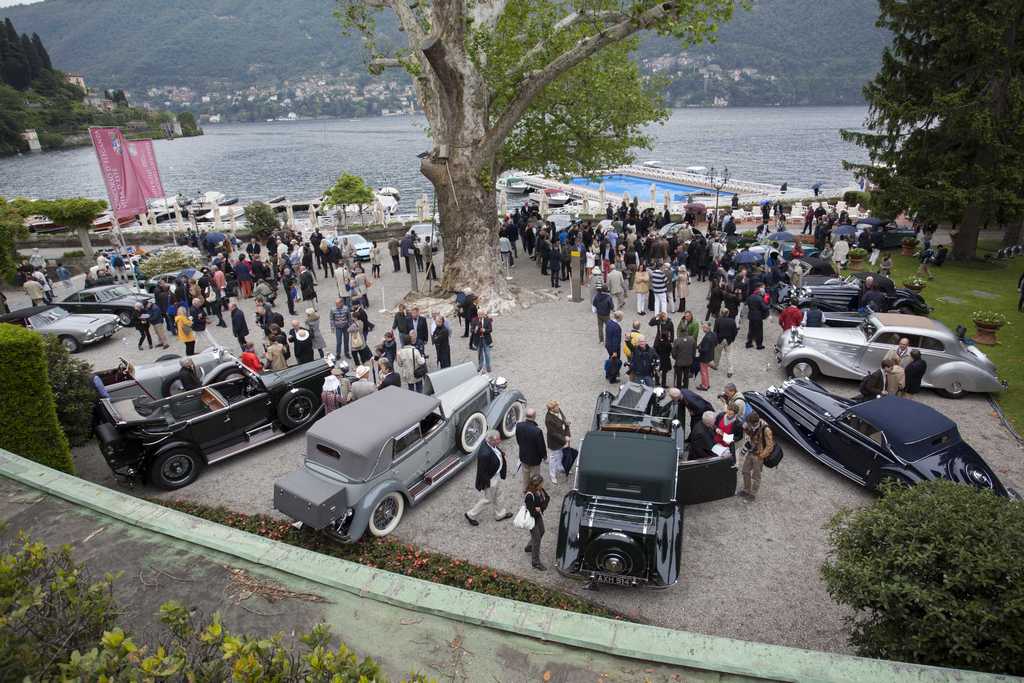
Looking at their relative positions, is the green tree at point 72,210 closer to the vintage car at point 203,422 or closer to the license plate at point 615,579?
the vintage car at point 203,422

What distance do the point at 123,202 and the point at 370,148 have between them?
118514 millimetres

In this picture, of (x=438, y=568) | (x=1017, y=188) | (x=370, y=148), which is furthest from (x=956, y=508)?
(x=370, y=148)

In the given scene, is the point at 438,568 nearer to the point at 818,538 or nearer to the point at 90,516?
the point at 90,516

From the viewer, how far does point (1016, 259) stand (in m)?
22.4

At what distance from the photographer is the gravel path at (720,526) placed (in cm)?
701

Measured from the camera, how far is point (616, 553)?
6.98 metres

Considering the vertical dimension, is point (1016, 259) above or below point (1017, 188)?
below

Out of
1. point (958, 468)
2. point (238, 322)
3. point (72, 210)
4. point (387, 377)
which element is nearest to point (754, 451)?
point (958, 468)

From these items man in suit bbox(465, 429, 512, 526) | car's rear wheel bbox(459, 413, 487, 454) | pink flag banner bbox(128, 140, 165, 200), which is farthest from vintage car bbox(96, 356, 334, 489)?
pink flag banner bbox(128, 140, 165, 200)

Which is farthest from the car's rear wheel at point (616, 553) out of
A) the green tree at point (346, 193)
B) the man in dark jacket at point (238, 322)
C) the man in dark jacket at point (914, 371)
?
the green tree at point (346, 193)

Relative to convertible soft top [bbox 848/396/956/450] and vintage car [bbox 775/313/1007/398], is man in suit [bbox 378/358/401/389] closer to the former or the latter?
convertible soft top [bbox 848/396/956/450]

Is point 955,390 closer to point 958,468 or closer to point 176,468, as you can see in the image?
point 958,468

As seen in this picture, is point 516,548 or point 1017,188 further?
point 1017,188

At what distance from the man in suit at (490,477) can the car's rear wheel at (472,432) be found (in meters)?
1.08
